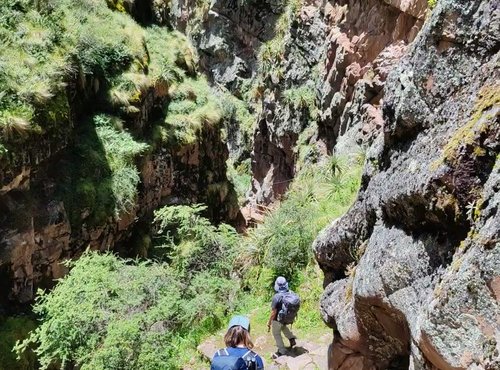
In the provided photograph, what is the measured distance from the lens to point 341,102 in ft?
62.8

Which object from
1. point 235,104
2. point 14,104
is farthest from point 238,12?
point 14,104

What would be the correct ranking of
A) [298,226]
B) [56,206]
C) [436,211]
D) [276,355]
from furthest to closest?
1. [56,206]
2. [298,226]
3. [276,355]
4. [436,211]

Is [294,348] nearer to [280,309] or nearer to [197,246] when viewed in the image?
[280,309]

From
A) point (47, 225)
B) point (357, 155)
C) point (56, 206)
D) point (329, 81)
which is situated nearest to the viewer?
point (47, 225)

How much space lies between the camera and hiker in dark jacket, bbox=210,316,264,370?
3.79 metres

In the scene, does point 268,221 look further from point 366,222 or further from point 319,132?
point 319,132

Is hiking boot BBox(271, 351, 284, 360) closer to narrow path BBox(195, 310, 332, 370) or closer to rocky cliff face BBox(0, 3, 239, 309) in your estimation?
narrow path BBox(195, 310, 332, 370)

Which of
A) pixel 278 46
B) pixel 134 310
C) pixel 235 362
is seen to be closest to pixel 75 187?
pixel 134 310

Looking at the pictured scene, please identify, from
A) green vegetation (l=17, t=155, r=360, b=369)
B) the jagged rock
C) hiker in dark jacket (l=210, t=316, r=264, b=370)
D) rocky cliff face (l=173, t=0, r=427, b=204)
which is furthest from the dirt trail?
rocky cliff face (l=173, t=0, r=427, b=204)

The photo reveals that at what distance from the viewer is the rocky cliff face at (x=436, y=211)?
2.96 metres

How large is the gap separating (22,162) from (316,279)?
7.37 meters

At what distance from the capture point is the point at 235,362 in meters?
3.78

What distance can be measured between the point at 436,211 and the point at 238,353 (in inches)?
73.9

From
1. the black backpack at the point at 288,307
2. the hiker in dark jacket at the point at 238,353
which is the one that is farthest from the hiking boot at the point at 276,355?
the hiker in dark jacket at the point at 238,353
